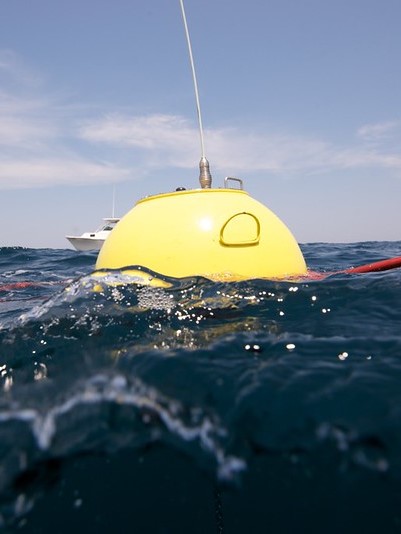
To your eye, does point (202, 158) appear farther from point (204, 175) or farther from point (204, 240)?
point (204, 240)

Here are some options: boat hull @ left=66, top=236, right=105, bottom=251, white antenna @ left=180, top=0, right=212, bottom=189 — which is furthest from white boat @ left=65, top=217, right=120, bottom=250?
white antenna @ left=180, top=0, right=212, bottom=189

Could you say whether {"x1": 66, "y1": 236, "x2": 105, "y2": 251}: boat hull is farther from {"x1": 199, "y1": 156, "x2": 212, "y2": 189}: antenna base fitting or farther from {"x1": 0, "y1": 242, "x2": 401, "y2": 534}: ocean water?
{"x1": 0, "y1": 242, "x2": 401, "y2": 534}: ocean water

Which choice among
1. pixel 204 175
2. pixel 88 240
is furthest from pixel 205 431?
pixel 88 240

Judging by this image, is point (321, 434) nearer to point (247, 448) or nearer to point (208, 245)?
point (247, 448)

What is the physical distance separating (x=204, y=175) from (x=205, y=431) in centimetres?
261

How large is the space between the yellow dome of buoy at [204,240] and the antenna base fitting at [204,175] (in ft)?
0.89

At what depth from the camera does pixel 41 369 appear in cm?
221

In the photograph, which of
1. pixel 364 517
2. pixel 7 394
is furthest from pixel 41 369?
pixel 364 517

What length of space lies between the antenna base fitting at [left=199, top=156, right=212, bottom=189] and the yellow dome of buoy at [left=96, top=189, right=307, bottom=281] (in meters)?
0.27

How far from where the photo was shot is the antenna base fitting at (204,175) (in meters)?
3.80

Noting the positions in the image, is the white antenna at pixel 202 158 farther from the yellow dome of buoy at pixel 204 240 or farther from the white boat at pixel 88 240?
the white boat at pixel 88 240

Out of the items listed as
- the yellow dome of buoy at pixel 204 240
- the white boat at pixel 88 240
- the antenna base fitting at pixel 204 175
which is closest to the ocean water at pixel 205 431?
the yellow dome of buoy at pixel 204 240

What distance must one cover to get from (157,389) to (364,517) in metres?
0.97

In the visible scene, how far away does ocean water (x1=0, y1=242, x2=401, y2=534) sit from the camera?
1558 mm
